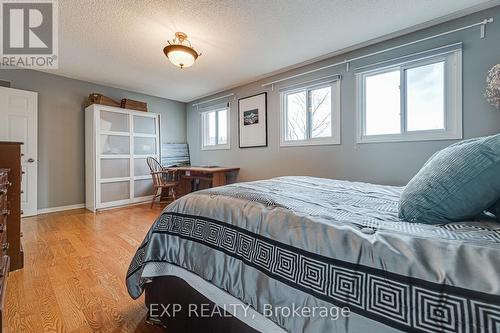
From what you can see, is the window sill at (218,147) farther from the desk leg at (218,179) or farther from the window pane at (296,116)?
the window pane at (296,116)

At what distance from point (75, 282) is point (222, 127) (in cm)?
380

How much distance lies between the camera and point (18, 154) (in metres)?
1.97

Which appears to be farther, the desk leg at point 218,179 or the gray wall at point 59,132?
the desk leg at point 218,179

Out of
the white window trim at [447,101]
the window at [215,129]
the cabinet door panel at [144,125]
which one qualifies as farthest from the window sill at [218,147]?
the white window trim at [447,101]

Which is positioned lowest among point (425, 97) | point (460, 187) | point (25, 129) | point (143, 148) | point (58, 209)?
point (58, 209)

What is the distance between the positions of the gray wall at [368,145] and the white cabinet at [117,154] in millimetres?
1607

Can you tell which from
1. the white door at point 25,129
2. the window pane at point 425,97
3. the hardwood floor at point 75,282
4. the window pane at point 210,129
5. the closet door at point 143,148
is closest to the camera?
the hardwood floor at point 75,282

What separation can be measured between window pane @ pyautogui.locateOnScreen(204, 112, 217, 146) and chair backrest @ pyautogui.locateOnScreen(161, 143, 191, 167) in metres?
→ 0.74

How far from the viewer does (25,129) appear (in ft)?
11.6

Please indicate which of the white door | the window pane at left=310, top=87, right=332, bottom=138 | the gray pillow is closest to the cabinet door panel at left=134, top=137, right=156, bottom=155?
the white door

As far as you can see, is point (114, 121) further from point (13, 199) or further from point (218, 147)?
point (13, 199)

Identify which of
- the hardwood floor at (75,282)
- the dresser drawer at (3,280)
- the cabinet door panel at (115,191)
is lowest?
the hardwood floor at (75,282)

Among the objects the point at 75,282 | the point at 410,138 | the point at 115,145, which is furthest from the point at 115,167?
the point at 410,138

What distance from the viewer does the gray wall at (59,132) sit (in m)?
Answer: 3.81
